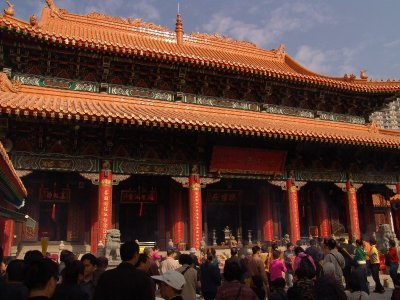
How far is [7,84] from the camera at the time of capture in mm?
10797

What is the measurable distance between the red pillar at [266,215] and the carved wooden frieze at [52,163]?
683cm

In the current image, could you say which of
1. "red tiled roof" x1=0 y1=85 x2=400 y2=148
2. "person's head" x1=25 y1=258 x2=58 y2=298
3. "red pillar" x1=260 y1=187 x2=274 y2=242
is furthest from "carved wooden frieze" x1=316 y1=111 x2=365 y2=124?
"person's head" x1=25 y1=258 x2=58 y2=298

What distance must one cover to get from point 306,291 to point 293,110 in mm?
12113

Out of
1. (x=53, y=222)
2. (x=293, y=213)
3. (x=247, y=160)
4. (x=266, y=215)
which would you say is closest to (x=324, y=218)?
(x=266, y=215)

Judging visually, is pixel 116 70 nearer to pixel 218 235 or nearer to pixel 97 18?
pixel 97 18

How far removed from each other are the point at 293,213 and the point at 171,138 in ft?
17.3

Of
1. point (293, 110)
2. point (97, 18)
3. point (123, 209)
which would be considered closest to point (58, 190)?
point (123, 209)

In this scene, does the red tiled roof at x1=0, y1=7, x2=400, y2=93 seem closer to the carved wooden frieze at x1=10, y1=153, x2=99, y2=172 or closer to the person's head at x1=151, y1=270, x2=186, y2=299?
the carved wooden frieze at x1=10, y1=153, x2=99, y2=172

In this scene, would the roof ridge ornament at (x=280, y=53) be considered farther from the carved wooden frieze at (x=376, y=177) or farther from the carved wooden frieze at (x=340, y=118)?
the carved wooden frieze at (x=376, y=177)

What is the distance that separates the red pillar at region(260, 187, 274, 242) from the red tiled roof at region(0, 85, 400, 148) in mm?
2924

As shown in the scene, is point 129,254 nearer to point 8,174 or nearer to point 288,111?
point 8,174

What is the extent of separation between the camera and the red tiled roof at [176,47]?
39.4 ft

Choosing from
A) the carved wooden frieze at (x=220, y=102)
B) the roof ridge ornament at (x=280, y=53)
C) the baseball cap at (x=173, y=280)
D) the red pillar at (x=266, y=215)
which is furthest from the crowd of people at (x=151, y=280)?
the roof ridge ornament at (x=280, y=53)

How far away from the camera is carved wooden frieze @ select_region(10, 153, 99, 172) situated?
10195mm
